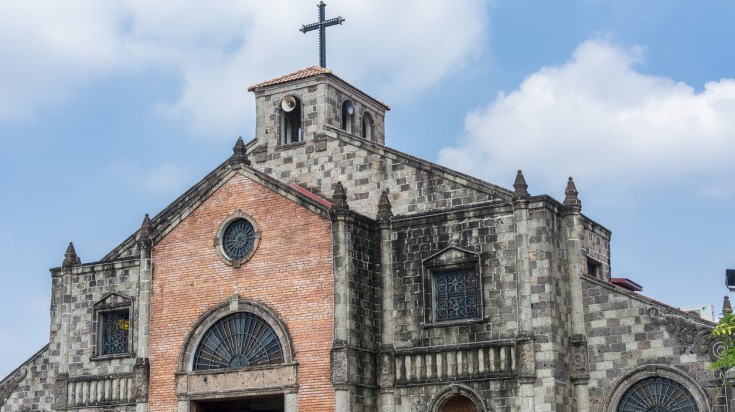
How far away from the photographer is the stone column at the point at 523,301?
104 feet

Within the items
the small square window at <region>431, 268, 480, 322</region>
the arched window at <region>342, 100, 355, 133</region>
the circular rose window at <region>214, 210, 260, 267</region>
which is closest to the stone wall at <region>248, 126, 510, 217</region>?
the arched window at <region>342, 100, 355, 133</region>

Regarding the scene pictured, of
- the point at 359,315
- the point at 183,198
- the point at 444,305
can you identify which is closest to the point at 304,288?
the point at 359,315

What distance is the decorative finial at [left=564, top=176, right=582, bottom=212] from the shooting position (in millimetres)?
33469

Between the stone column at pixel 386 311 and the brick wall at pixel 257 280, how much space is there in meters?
1.78

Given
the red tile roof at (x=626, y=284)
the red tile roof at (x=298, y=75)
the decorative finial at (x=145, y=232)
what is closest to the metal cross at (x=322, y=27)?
the red tile roof at (x=298, y=75)

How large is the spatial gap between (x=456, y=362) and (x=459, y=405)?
1217mm

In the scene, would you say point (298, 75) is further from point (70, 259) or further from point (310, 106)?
point (70, 259)

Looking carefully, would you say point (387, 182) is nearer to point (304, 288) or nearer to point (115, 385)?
point (304, 288)

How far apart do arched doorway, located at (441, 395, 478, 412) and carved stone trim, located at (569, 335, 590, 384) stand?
113 inches

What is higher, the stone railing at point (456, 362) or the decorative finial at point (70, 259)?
the decorative finial at point (70, 259)

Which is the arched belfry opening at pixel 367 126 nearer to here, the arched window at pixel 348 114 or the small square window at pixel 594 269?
the arched window at pixel 348 114

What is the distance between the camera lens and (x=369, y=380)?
33.3 meters

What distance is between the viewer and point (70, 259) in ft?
130

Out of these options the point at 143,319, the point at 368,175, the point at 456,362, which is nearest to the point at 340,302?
the point at 456,362
